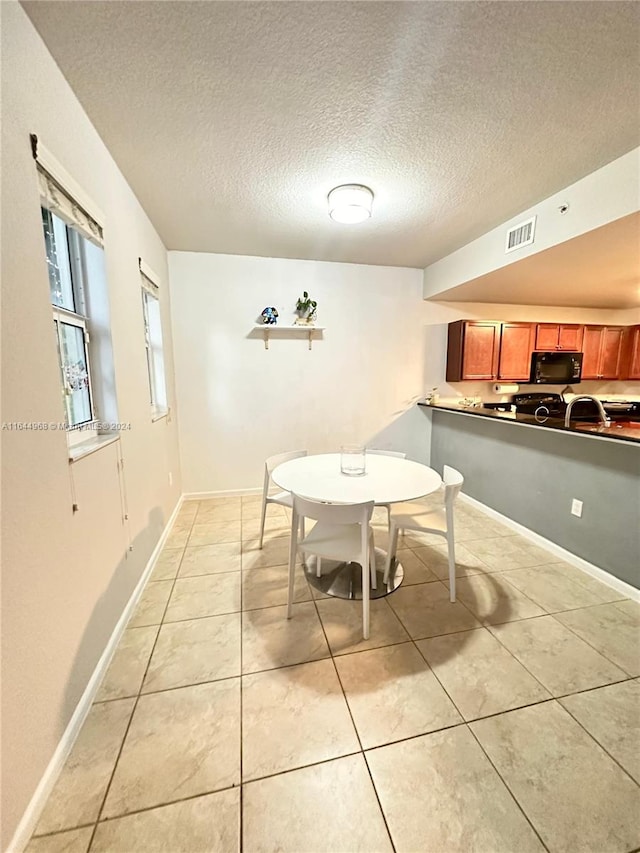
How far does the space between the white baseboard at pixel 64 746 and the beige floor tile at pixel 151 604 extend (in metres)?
0.05

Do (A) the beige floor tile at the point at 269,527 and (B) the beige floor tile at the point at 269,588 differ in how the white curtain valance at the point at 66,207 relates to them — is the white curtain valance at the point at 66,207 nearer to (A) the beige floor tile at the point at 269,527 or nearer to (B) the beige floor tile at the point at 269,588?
(B) the beige floor tile at the point at 269,588

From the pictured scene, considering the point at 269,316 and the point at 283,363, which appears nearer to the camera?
the point at 269,316

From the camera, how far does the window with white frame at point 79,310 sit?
1.42 metres


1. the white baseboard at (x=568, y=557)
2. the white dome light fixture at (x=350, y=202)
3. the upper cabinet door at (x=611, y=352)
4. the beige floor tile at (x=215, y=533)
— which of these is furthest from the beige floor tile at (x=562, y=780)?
the upper cabinet door at (x=611, y=352)

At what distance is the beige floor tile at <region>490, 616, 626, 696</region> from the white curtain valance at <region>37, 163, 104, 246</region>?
9.06 feet

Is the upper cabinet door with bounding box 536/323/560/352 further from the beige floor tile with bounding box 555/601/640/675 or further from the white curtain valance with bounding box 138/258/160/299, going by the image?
the white curtain valance with bounding box 138/258/160/299

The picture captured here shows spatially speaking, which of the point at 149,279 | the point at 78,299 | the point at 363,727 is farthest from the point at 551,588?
the point at 149,279

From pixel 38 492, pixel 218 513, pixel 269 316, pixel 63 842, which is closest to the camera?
pixel 63 842

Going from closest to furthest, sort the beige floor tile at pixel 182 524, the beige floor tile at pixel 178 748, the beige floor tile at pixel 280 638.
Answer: the beige floor tile at pixel 178 748
the beige floor tile at pixel 280 638
the beige floor tile at pixel 182 524

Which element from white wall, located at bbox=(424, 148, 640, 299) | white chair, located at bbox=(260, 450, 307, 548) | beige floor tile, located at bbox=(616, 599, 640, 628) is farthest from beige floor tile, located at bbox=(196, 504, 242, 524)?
white wall, located at bbox=(424, 148, 640, 299)

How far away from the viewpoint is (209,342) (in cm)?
342

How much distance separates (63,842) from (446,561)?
7.14ft

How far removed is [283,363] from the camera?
3609 mm

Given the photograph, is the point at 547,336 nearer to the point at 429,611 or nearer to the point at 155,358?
the point at 429,611
